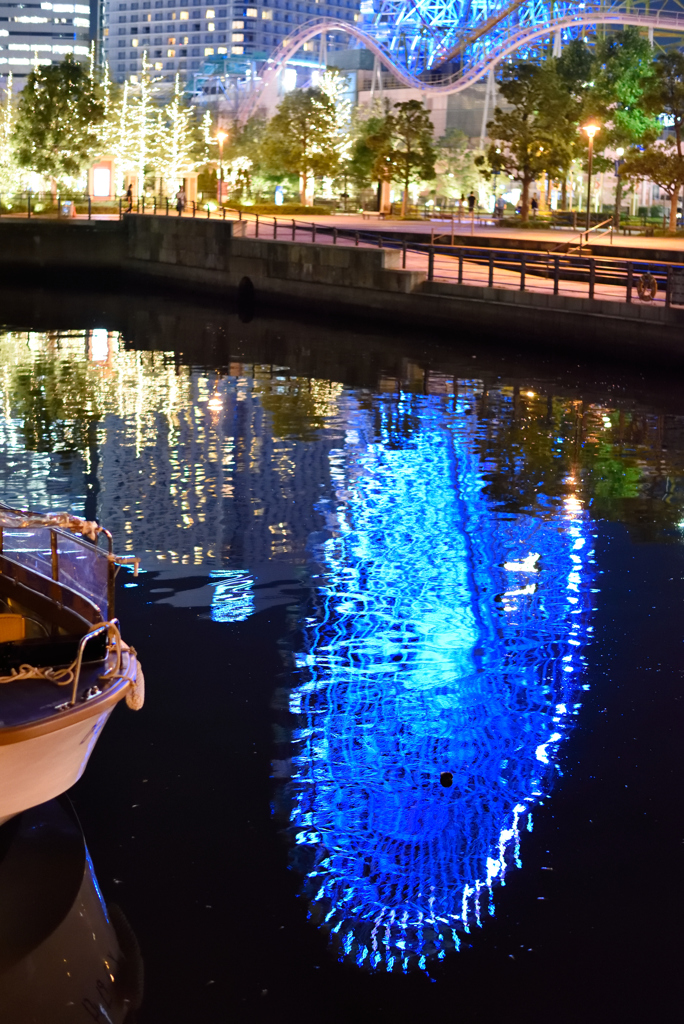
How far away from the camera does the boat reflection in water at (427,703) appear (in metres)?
6.40

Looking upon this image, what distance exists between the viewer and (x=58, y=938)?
6066 mm

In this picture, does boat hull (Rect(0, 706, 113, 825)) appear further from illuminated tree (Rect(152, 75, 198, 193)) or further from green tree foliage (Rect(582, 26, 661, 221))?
illuminated tree (Rect(152, 75, 198, 193))

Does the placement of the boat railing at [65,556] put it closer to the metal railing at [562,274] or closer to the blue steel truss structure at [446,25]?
the metal railing at [562,274]

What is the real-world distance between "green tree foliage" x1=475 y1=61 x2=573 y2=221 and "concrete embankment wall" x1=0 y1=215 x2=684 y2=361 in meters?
16.2

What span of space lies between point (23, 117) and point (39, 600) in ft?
215

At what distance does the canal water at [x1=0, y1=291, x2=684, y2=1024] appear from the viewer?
5910mm

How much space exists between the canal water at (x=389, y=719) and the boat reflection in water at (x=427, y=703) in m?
0.02

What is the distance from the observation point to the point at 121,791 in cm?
740

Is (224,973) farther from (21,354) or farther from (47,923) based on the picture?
(21,354)

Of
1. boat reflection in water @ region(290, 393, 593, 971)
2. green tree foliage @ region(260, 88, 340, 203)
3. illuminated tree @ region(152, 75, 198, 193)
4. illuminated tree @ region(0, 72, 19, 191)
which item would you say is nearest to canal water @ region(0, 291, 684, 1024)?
boat reflection in water @ region(290, 393, 593, 971)

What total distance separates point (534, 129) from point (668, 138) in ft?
19.6

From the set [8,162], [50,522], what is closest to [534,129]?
[8,162]

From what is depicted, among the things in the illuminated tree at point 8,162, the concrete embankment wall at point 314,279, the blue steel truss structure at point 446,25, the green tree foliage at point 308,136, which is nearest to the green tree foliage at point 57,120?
the illuminated tree at point 8,162

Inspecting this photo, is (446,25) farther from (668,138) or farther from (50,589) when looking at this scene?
(50,589)
